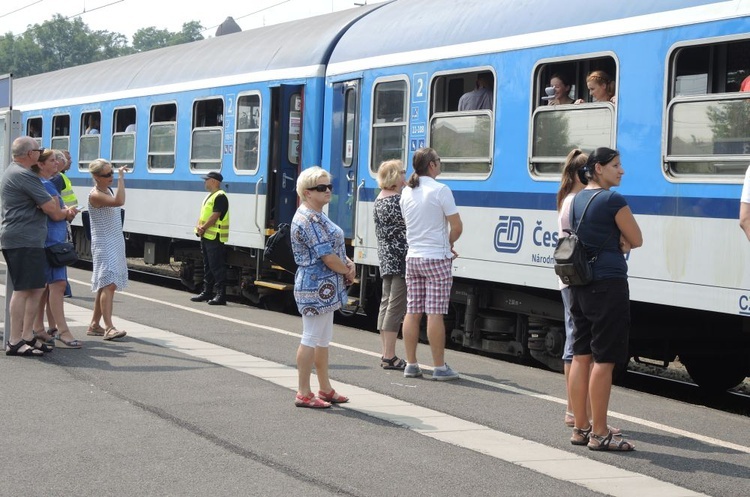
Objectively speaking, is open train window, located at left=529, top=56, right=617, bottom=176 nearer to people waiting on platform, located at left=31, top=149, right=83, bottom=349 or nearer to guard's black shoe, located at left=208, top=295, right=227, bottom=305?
people waiting on platform, located at left=31, top=149, right=83, bottom=349

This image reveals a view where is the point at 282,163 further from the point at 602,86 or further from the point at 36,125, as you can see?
the point at 36,125

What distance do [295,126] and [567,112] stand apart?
5.46m

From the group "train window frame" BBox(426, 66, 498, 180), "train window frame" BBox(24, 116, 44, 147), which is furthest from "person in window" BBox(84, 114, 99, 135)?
"train window frame" BBox(426, 66, 498, 180)

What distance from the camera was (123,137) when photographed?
19.5 metres

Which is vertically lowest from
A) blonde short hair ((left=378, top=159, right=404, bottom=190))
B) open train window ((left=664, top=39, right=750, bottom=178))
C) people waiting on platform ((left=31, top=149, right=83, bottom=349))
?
people waiting on platform ((left=31, top=149, right=83, bottom=349))

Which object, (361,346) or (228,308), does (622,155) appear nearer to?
(361,346)

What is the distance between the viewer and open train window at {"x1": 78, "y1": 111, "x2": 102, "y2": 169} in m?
20.6

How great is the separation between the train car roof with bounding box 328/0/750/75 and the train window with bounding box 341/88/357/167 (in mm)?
306

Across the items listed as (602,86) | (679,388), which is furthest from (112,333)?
(679,388)

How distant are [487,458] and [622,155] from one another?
3.54 meters

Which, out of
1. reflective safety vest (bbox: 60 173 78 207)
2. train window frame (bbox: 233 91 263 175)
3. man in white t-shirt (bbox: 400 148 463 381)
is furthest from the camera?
train window frame (bbox: 233 91 263 175)

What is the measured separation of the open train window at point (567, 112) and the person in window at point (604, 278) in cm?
257

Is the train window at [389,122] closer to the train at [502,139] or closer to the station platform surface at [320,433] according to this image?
the train at [502,139]

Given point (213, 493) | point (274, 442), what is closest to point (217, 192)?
point (274, 442)
